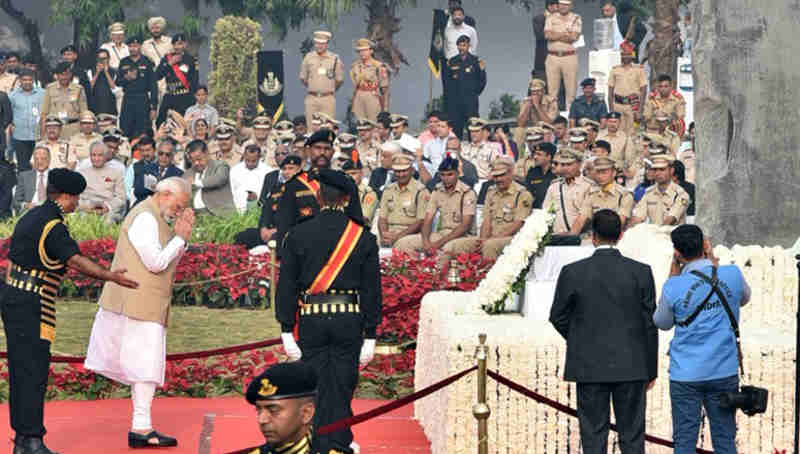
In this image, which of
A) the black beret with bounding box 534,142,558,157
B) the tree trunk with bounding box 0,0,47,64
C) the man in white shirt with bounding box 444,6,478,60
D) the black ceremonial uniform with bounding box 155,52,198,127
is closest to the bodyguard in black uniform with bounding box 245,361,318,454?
the black beret with bounding box 534,142,558,157

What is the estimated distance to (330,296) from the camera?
8.86 meters

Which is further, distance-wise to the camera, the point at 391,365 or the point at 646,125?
the point at 646,125

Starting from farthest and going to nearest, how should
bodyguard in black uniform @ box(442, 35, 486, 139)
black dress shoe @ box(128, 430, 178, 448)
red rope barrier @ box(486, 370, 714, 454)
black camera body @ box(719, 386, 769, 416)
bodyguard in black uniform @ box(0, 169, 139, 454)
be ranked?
1. bodyguard in black uniform @ box(442, 35, 486, 139)
2. black dress shoe @ box(128, 430, 178, 448)
3. bodyguard in black uniform @ box(0, 169, 139, 454)
4. red rope barrier @ box(486, 370, 714, 454)
5. black camera body @ box(719, 386, 769, 416)

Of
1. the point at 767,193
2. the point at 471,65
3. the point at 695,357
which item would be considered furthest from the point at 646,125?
the point at 695,357

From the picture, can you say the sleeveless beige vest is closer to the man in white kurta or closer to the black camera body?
the man in white kurta

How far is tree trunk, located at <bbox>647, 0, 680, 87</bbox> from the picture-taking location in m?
28.6

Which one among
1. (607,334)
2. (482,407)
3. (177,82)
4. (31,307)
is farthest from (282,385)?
(177,82)

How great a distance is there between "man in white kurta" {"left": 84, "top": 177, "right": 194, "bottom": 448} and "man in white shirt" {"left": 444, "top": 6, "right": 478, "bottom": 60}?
58.3 ft

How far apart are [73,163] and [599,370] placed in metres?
15.5

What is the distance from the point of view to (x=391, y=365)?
13.2 m

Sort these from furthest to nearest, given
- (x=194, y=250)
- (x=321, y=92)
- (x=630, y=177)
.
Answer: (x=321, y=92)
(x=630, y=177)
(x=194, y=250)

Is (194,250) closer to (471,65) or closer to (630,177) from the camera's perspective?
(630,177)

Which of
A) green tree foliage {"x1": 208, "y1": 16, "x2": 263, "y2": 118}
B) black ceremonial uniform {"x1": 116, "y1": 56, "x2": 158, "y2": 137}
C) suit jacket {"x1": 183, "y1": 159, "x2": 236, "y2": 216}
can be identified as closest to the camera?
suit jacket {"x1": 183, "y1": 159, "x2": 236, "y2": 216}

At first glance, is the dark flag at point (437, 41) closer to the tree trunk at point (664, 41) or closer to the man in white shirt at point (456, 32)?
the man in white shirt at point (456, 32)
